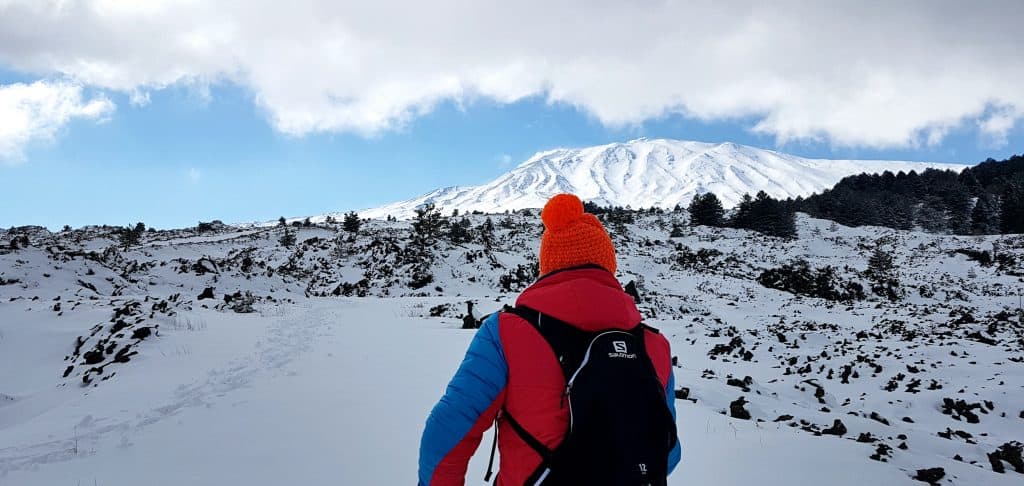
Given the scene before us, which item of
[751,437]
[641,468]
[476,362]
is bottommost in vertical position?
[751,437]

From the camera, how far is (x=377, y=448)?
3.93m

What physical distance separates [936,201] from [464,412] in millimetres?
76628

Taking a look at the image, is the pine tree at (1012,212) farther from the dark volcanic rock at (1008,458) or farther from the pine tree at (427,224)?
the dark volcanic rock at (1008,458)

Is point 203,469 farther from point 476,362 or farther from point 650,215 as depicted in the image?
point 650,215

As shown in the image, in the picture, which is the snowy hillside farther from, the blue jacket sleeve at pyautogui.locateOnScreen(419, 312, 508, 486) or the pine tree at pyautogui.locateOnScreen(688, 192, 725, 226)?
the pine tree at pyautogui.locateOnScreen(688, 192, 725, 226)

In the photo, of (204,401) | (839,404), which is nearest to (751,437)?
(839,404)

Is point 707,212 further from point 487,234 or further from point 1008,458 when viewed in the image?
point 1008,458

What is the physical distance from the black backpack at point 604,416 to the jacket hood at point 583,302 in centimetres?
3

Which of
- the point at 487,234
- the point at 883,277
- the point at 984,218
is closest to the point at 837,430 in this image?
the point at 883,277

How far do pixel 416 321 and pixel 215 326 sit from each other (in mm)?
4786

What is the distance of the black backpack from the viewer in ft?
5.12

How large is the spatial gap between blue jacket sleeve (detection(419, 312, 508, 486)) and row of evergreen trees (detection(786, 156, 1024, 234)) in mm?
64438

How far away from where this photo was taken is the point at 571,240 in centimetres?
200

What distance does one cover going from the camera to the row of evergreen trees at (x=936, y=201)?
49.5 m
